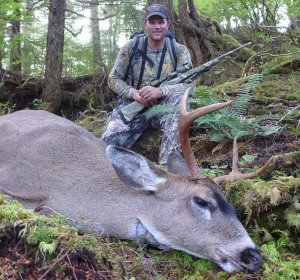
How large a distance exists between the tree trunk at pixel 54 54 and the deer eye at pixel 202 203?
8.05 meters

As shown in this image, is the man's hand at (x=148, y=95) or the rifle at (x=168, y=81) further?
the rifle at (x=168, y=81)

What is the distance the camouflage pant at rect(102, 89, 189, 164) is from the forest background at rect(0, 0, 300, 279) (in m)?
0.28

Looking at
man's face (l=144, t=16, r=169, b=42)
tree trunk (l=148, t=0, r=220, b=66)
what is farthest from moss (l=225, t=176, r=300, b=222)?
tree trunk (l=148, t=0, r=220, b=66)

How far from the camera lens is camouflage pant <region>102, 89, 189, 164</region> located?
718 cm

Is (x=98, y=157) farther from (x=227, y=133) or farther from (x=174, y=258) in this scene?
(x=227, y=133)

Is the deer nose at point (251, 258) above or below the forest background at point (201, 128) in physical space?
below

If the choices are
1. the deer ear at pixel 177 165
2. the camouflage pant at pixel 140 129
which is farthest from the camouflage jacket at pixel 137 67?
the deer ear at pixel 177 165

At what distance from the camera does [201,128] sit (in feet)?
26.6

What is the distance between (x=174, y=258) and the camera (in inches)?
172

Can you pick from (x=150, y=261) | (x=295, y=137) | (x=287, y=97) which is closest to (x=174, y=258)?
(x=150, y=261)

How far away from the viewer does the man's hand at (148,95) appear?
24.2ft

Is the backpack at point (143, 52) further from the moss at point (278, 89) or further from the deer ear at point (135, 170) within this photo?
the deer ear at point (135, 170)

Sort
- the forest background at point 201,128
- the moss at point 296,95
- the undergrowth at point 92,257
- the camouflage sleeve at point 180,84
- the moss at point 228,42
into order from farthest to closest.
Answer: the moss at point 228,42, the moss at point 296,95, the camouflage sleeve at point 180,84, the forest background at point 201,128, the undergrowth at point 92,257

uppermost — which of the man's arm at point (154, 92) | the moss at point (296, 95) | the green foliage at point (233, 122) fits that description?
the man's arm at point (154, 92)
